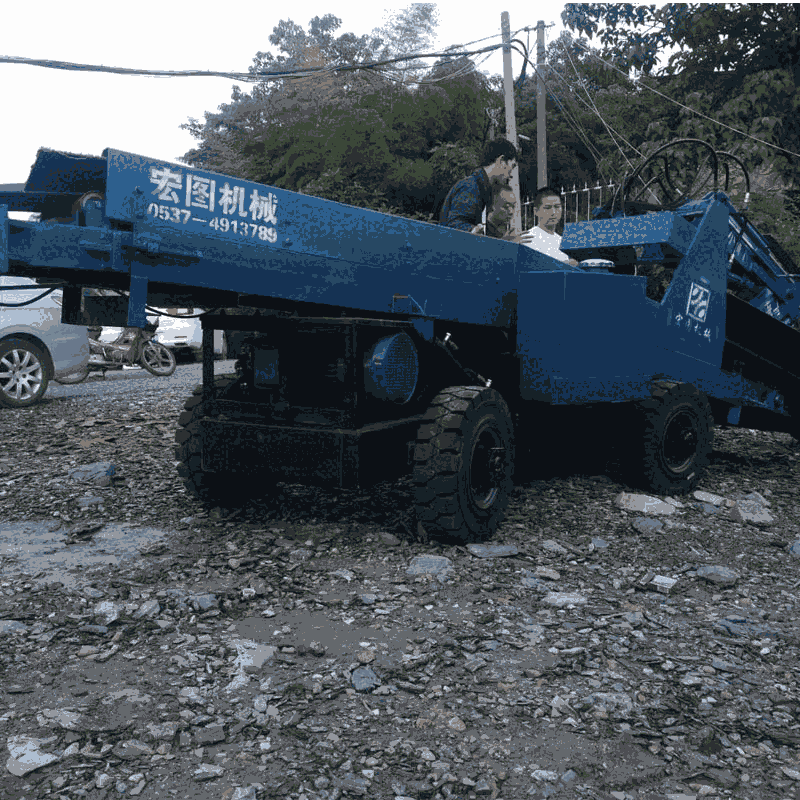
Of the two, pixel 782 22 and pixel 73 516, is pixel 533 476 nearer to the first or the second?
pixel 73 516

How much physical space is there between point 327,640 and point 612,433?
300 cm

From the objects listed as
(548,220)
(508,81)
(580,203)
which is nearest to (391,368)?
(548,220)

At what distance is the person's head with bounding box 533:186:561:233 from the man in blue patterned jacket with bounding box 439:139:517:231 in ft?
3.59

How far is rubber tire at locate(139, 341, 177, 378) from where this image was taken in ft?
44.2

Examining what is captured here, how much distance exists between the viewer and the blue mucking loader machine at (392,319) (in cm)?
314

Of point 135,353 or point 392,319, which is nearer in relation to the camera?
point 392,319

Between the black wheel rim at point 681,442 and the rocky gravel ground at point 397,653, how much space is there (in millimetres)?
399

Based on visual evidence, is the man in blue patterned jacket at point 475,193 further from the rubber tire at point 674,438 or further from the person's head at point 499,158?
the rubber tire at point 674,438

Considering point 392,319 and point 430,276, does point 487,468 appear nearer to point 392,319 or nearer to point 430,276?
point 392,319

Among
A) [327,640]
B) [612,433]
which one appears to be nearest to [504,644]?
[327,640]

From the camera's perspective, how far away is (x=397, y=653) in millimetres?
2967

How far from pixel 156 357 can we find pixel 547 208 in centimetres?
930

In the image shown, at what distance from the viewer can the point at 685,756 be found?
230 cm

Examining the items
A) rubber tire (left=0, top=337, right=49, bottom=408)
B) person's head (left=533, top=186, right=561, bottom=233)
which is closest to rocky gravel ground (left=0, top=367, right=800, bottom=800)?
person's head (left=533, top=186, right=561, bottom=233)
